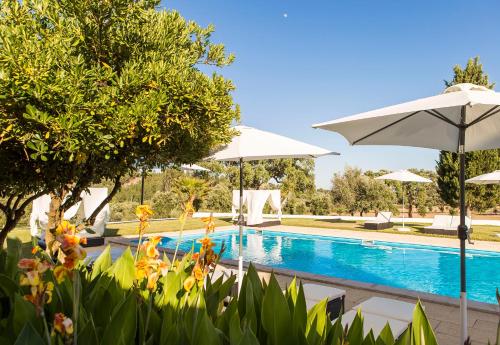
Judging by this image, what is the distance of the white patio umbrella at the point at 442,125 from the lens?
11.6 feet

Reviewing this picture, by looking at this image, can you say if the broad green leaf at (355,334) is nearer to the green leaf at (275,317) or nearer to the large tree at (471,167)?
the green leaf at (275,317)

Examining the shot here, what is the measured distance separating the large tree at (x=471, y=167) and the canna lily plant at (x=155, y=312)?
2028cm

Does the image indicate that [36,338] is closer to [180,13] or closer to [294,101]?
[180,13]

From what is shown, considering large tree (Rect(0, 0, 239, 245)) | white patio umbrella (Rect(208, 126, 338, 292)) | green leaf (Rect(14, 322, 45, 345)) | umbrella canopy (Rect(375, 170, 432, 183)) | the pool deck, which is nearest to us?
green leaf (Rect(14, 322, 45, 345))

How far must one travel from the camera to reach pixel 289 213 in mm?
30375

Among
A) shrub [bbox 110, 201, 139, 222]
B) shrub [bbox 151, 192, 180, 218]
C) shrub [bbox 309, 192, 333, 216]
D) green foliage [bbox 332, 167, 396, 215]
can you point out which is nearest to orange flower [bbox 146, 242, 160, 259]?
shrub [bbox 110, 201, 139, 222]

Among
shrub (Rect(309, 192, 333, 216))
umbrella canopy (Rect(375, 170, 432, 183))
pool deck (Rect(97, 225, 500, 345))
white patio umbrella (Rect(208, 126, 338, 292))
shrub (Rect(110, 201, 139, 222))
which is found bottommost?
pool deck (Rect(97, 225, 500, 345))

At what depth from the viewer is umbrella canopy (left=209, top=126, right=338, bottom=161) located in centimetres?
Result: 642

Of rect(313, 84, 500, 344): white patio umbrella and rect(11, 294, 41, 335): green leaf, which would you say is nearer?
Result: rect(11, 294, 41, 335): green leaf

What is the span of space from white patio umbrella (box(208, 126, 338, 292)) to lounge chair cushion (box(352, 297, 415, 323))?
2563 millimetres

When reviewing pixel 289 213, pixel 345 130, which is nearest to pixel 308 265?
pixel 345 130

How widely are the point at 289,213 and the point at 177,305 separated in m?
29.0

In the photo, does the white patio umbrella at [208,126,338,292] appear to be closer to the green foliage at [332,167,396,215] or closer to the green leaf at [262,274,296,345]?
the green leaf at [262,274,296,345]

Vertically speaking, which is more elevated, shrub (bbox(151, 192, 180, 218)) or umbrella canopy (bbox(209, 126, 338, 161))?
umbrella canopy (bbox(209, 126, 338, 161))
